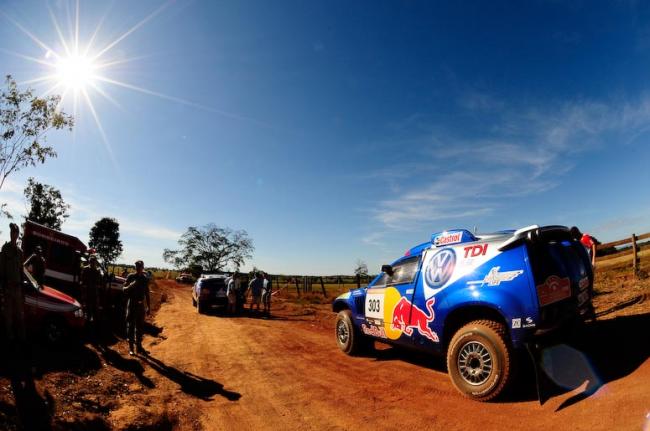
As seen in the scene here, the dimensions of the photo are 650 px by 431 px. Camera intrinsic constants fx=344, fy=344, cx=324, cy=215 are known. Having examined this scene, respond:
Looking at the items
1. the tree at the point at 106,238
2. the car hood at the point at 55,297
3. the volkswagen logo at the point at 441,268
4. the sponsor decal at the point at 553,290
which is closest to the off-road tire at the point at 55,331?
the car hood at the point at 55,297

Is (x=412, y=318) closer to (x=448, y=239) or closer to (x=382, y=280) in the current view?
(x=382, y=280)

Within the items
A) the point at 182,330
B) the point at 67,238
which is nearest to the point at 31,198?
the point at 67,238

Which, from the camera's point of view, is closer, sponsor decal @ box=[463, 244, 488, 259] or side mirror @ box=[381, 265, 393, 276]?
sponsor decal @ box=[463, 244, 488, 259]

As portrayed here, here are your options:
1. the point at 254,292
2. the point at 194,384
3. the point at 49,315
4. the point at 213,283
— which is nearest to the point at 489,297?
the point at 194,384

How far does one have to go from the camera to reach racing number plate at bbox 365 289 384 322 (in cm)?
656

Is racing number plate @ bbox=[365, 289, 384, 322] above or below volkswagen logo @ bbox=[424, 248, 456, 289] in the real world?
below

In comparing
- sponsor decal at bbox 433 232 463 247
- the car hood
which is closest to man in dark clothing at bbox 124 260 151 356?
the car hood

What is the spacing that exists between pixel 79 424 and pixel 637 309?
9.82 metres

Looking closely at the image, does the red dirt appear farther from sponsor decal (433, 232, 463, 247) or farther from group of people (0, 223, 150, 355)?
sponsor decal (433, 232, 463, 247)

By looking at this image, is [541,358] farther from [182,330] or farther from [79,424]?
[182,330]

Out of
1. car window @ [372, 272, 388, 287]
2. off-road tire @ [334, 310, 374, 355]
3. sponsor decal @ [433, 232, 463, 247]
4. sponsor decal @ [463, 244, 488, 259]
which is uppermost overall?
sponsor decal @ [433, 232, 463, 247]

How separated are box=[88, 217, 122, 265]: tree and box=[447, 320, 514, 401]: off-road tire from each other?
266 feet

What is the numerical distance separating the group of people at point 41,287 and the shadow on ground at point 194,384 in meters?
1.20

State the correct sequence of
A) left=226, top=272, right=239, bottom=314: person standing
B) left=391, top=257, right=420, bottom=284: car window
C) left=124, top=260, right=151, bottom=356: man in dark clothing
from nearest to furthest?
left=391, top=257, right=420, bottom=284: car window → left=124, top=260, right=151, bottom=356: man in dark clothing → left=226, top=272, right=239, bottom=314: person standing
